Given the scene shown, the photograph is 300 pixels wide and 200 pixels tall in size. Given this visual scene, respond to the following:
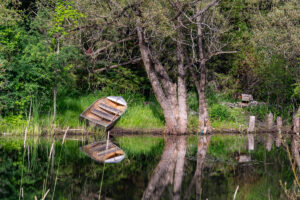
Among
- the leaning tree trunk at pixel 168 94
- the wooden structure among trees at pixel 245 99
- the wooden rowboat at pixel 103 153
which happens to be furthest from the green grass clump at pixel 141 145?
the wooden structure among trees at pixel 245 99

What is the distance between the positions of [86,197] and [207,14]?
40.7 feet

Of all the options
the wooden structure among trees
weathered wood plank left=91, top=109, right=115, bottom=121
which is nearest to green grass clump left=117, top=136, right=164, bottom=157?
weathered wood plank left=91, top=109, right=115, bottom=121

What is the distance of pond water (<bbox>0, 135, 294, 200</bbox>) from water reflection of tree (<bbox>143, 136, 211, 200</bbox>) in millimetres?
105

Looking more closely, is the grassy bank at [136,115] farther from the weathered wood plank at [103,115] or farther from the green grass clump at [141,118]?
the weathered wood plank at [103,115]

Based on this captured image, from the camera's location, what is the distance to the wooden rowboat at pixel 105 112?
54.0 ft

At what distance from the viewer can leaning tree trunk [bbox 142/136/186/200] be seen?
758 centimetres

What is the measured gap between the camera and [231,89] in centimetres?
2158

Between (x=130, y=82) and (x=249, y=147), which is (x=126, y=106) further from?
(x=249, y=147)

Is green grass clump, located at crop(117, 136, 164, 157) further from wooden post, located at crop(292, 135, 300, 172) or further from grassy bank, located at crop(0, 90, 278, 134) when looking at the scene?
wooden post, located at crop(292, 135, 300, 172)

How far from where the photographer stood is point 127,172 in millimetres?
9352

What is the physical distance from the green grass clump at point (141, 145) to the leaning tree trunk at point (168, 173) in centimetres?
32

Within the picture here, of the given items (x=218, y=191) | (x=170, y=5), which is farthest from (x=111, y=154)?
(x=170, y=5)

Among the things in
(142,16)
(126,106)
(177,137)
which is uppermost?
(142,16)

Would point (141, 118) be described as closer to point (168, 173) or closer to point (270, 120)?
point (270, 120)
